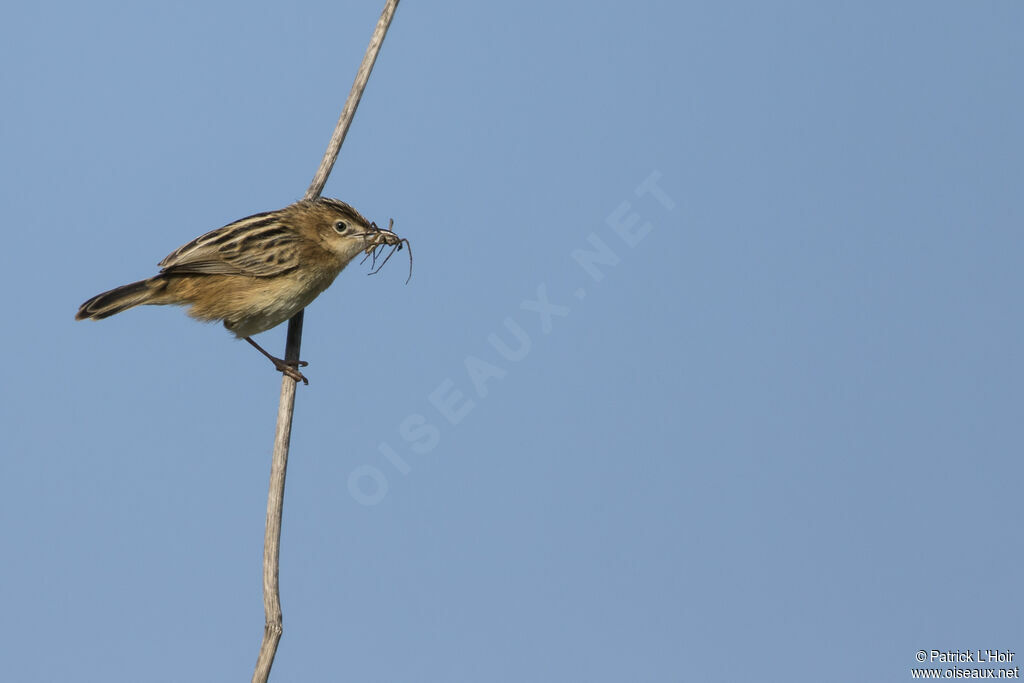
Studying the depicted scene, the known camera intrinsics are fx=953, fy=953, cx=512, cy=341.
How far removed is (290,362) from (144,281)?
3.28 feet

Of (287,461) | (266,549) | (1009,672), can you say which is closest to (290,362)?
(287,461)

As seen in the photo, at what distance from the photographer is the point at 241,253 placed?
19.1ft

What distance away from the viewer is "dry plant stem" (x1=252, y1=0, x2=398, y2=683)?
4633mm

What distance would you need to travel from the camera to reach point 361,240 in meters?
5.93

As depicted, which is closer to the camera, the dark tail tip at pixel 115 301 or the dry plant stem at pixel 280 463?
the dry plant stem at pixel 280 463

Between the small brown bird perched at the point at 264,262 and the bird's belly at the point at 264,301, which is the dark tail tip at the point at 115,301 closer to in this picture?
the small brown bird perched at the point at 264,262

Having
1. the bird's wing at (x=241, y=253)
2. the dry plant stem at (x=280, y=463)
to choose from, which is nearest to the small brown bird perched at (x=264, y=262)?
the bird's wing at (x=241, y=253)

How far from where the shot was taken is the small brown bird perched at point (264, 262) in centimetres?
579

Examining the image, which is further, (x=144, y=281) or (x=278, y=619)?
(x=144, y=281)

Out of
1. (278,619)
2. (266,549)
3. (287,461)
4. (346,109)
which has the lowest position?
(278,619)

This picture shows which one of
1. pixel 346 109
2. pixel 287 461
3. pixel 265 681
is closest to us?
pixel 265 681

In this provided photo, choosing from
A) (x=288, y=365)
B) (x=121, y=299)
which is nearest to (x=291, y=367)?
(x=288, y=365)

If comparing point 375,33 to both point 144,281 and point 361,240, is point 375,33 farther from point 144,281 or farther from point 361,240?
point 144,281

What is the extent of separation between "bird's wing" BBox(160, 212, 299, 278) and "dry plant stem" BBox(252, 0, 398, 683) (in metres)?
0.49
